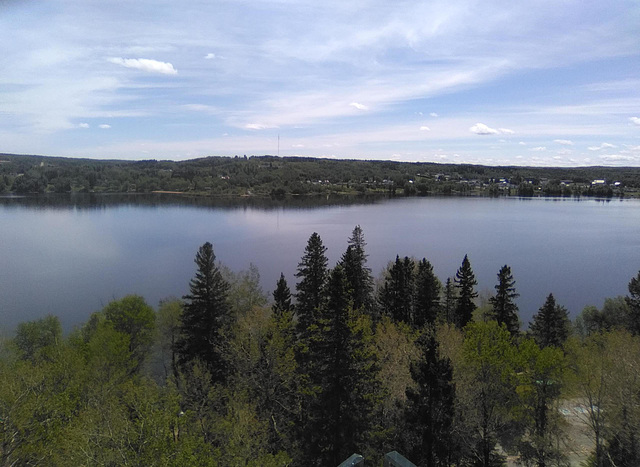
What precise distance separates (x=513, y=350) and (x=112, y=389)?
45.8ft

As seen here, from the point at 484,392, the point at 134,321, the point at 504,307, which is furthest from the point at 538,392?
the point at 134,321

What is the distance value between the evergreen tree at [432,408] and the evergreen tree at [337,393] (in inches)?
52.5

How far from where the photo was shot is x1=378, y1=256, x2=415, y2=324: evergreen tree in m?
28.0

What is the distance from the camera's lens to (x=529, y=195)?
525ft

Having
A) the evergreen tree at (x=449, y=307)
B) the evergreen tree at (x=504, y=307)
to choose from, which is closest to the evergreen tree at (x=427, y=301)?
the evergreen tree at (x=449, y=307)

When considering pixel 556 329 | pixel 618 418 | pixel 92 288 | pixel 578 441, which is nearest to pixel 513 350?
pixel 618 418

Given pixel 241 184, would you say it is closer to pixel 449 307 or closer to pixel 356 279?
pixel 356 279

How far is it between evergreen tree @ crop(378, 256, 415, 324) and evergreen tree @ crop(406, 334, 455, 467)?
53.3ft

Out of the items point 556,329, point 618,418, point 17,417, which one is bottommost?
point 556,329

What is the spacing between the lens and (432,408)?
11016mm

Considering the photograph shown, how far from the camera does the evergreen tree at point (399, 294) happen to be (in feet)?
91.8

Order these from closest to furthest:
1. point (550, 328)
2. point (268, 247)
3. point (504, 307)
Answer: point (550, 328) → point (504, 307) → point (268, 247)

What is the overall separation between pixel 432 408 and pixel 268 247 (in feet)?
158

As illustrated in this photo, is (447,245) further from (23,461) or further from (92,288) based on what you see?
(23,461)
